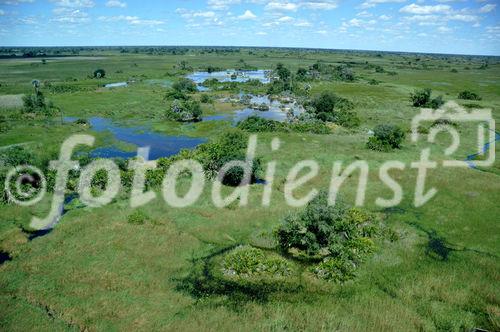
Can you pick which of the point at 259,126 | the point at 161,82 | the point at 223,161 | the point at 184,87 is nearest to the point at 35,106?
the point at 184,87

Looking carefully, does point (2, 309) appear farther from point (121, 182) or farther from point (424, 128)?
point (424, 128)

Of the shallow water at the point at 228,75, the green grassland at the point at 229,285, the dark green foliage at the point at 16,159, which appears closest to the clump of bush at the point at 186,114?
the green grassland at the point at 229,285

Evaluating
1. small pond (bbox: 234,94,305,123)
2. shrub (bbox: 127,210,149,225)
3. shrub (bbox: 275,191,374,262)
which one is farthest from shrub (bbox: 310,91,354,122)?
shrub (bbox: 127,210,149,225)

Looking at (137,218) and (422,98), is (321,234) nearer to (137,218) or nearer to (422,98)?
(137,218)

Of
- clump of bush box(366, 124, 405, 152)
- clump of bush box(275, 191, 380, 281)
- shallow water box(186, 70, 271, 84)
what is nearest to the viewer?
clump of bush box(275, 191, 380, 281)

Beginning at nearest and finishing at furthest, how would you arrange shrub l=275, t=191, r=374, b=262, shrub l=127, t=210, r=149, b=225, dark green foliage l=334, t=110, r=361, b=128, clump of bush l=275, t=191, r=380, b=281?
1. clump of bush l=275, t=191, r=380, b=281
2. shrub l=275, t=191, r=374, b=262
3. shrub l=127, t=210, r=149, b=225
4. dark green foliage l=334, t=110, r=361, b=128

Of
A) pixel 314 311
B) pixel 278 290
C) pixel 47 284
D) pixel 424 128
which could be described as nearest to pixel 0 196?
pixel 47 284

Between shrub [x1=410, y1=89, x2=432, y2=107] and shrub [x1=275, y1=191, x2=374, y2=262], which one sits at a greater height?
shrub [x1=410, y1=89, x2=432, y2=107]

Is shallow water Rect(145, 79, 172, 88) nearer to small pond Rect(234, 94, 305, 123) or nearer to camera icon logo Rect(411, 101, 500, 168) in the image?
small pond Rect(234, 94, 305, 123)
